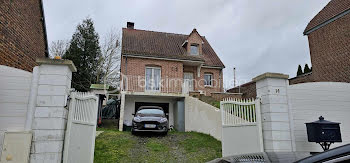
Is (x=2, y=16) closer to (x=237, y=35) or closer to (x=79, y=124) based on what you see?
(x=79, y=124)

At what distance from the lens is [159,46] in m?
16.7

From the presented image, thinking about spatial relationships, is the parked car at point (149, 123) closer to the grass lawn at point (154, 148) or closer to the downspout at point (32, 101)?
the grass lawn at point (154, 148)

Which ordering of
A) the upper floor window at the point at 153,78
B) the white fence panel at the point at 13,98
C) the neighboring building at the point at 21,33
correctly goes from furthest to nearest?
1. the upper floor window at the point at 153,78
2. the neighboring building at the point at 21,33
3. the white fence panel at the point at 13,98

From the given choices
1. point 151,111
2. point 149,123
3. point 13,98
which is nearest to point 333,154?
point 13,98

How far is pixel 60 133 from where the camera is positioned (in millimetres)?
3934

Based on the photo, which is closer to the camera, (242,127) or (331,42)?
(242,127)

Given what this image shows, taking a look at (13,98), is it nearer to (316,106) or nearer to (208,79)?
(316,106)

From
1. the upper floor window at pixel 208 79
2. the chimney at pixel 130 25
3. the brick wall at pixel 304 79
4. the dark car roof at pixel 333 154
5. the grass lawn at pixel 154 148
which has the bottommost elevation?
the grass lawn at pixel 154 148

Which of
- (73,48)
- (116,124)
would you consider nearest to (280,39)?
(116,124)

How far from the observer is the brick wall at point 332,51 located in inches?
388

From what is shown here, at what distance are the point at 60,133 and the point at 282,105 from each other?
4.87 meters

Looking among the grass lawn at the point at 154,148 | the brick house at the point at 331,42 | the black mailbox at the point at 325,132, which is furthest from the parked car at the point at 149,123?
the brick house at the point at 331,42

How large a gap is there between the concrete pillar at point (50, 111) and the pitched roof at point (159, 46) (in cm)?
1011

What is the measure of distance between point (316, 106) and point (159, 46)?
1300 centimetres
